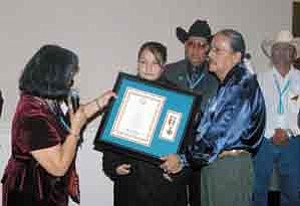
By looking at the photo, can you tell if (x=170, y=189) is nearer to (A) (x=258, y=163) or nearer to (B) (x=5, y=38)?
(A) (x=258, y=163)

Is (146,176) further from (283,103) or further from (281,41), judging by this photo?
(281,41)

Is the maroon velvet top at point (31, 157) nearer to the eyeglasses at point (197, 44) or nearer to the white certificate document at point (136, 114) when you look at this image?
the white certificate document at point (136, 114)

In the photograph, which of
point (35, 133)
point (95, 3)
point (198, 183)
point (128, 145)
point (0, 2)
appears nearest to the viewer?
point (35, 133)

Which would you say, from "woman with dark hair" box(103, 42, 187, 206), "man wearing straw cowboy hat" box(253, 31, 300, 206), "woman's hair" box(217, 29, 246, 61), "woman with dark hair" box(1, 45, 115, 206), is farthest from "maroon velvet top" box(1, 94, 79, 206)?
"man wearing straw cowboy hat" box(253, 31, 300, 206)

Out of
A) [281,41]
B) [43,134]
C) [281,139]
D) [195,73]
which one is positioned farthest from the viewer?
[281,41]

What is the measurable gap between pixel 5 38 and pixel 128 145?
4.68ft

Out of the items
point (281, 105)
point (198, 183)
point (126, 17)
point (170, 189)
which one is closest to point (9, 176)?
point (170, 189)

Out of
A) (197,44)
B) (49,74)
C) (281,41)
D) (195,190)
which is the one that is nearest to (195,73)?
(197,44)

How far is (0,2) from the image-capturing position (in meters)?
3.82

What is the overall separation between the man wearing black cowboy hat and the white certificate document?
21.8 inches

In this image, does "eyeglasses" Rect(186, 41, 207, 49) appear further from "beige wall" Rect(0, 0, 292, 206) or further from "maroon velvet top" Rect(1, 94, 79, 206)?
"maroon velvet top" Rect(1, 94, 79, 206)

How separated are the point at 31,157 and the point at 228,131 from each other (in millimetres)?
941

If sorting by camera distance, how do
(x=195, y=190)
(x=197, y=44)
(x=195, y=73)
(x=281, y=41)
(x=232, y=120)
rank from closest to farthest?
1. (x=232, y=120)
2. (x=195, y=190)
3. (x=195, y=73)
4. (x=197, y=44)
5. (x=281, y=41)

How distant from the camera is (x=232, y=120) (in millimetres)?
2729
